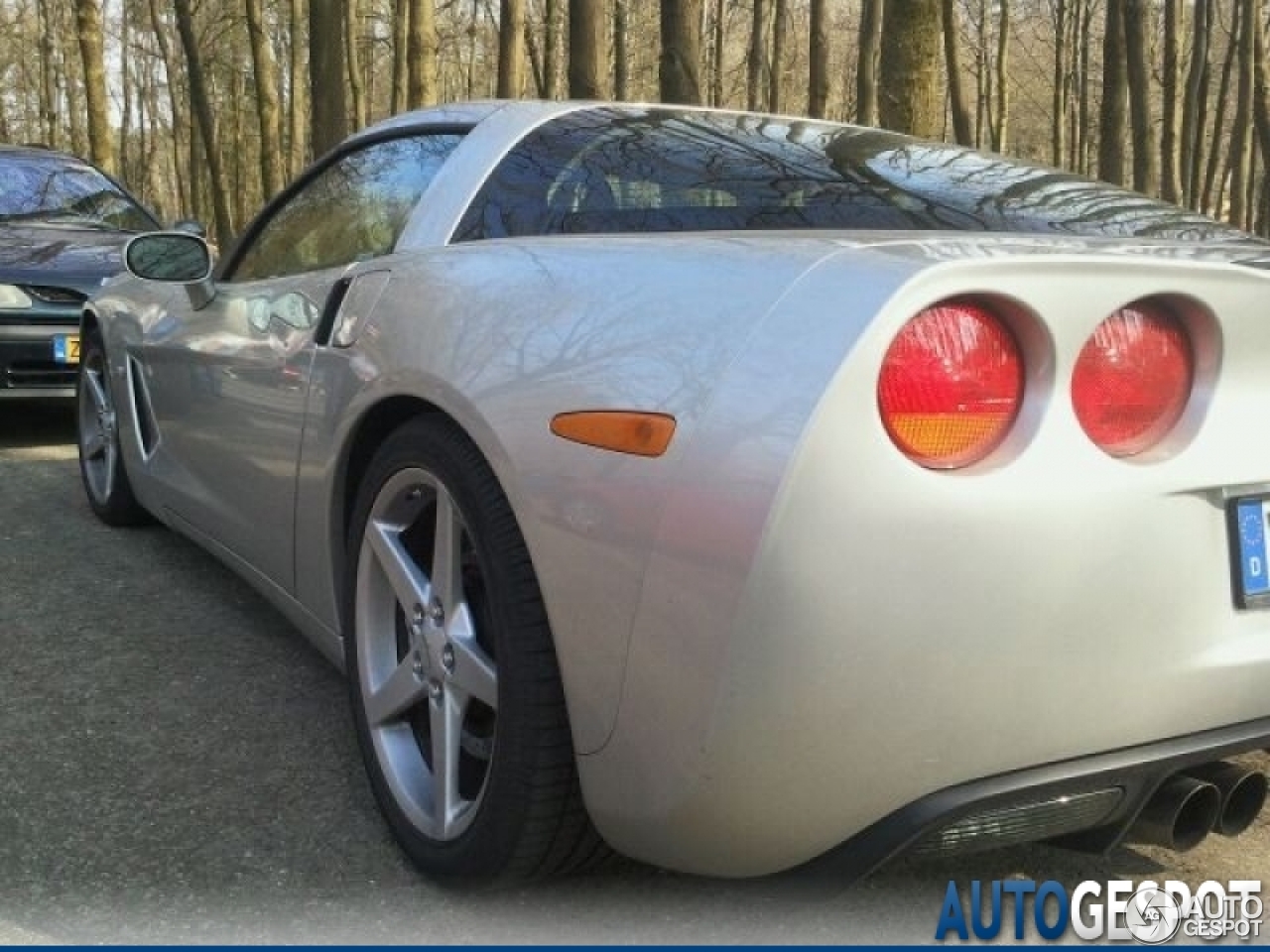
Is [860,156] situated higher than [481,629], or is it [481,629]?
[860,156]

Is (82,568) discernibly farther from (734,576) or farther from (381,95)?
(381,95)

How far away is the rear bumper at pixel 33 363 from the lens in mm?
6355

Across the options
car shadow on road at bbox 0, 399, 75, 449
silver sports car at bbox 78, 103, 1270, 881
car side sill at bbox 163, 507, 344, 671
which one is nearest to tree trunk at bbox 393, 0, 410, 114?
car shadow on road at bbox 0, 399, 75, 449

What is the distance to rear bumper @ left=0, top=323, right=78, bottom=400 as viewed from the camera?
6.36 m

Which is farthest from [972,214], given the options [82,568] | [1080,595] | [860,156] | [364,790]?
[82,568]

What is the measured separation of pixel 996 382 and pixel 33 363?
19.2ft

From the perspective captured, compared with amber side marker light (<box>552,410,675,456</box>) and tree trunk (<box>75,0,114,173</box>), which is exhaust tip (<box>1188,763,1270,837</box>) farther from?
tree trunk (<box>75,0,114,173</box>)

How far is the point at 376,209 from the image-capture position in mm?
3121

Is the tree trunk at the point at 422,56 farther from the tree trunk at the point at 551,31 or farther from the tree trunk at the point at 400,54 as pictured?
the tree trunk at the point at 551,31

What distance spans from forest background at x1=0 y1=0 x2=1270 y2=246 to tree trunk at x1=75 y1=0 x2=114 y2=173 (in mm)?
32

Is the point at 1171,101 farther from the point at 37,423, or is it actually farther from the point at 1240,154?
the point at 37,423

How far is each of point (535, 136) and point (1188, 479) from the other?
1.60 m

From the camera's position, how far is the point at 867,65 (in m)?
13.3

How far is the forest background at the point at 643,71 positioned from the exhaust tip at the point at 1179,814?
5.46 m
